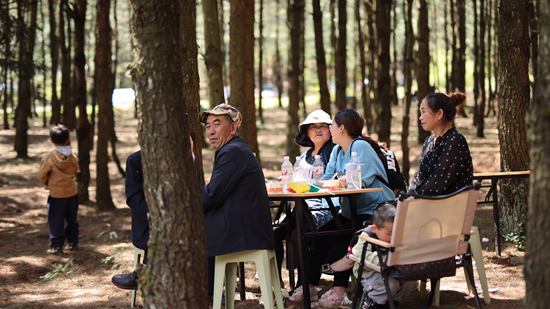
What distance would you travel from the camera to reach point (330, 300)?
509 cm

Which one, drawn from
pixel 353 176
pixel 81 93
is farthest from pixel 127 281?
pixel 81 93

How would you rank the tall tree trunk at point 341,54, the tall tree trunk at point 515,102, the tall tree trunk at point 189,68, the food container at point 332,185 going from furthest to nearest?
the tall tree trunk at point 341,54
the tall tree trunk at point 515,102
the tall tree trunk at point 189,68
the food container at point 332,185

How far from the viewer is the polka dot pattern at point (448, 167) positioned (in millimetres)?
4875

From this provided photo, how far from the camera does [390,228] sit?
14.1 feet

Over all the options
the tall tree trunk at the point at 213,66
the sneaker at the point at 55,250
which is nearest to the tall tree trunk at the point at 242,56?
the tall tree trunk at the point at 213,66

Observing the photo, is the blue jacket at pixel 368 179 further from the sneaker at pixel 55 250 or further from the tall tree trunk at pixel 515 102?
the sneaker at pixel 55 250

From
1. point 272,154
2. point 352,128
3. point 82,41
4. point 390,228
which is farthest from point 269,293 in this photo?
point 272,154

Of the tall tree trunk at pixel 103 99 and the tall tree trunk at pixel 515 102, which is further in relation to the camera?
the tall tree trunk at pixel 103 99

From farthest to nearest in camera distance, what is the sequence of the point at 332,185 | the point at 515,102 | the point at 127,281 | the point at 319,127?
the point at 515,102 → the point at 319,127 → the point at 332,185 → the point at 127,281

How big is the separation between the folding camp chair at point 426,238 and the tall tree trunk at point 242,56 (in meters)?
4.98

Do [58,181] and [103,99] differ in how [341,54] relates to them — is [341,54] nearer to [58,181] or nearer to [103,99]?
[103,99]

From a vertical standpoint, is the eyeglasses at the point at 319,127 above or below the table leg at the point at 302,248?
above

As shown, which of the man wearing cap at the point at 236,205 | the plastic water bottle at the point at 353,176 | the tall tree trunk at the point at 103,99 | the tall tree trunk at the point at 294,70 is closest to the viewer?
the man wearing cap at the point at 236,205

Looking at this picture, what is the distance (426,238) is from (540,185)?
1746 mm
